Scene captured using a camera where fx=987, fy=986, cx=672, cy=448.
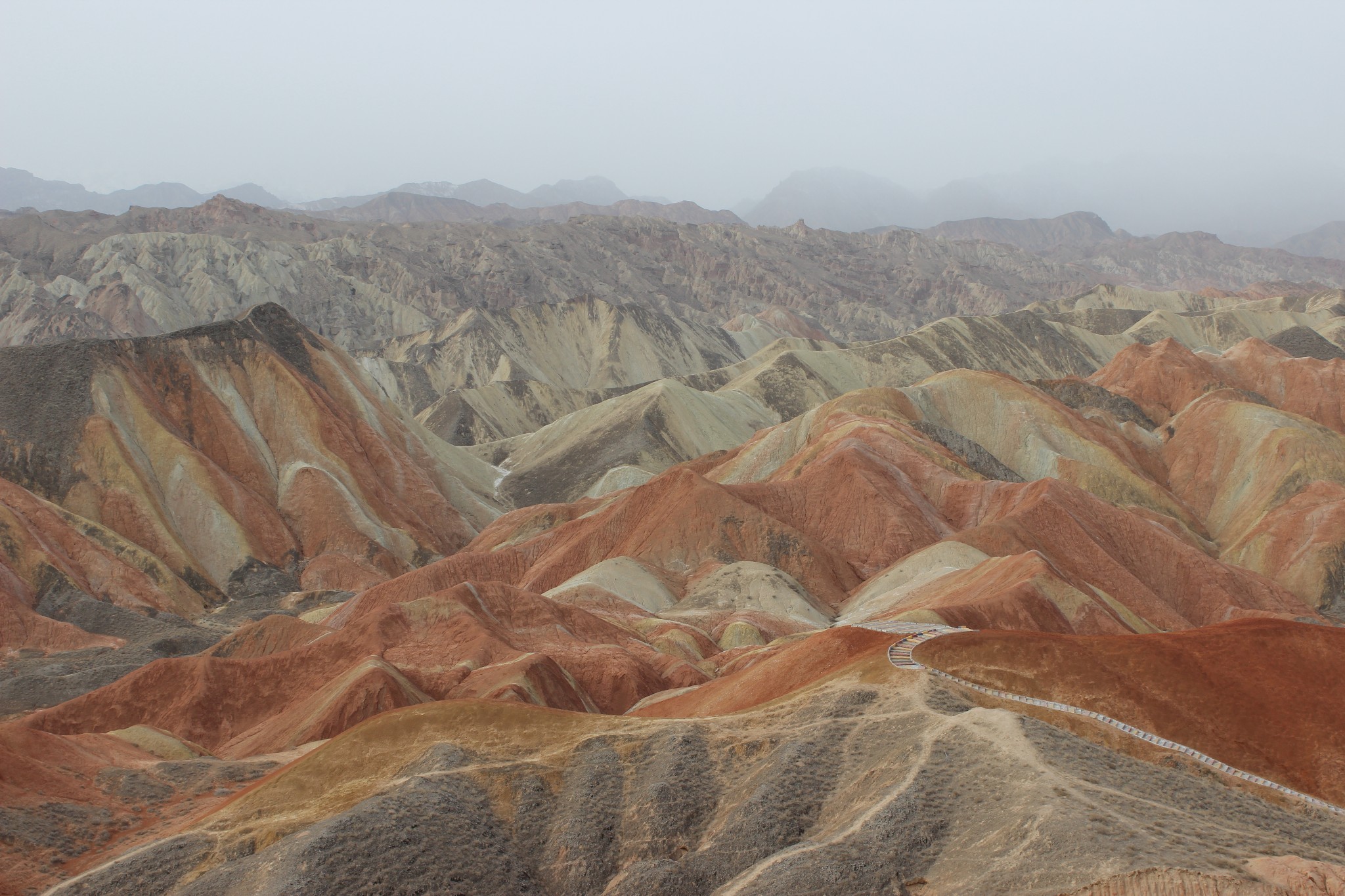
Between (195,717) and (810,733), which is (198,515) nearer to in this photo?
(195,717)

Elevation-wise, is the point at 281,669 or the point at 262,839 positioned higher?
the point at 262,839

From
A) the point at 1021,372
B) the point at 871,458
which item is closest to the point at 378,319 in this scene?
the point at 1021,372

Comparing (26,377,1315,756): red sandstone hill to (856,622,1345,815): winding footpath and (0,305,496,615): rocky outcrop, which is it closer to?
(856,622,1345,815): winding footpath

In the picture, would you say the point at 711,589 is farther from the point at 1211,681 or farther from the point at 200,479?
the point at 200,479

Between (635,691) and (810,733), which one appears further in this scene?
(635,691)

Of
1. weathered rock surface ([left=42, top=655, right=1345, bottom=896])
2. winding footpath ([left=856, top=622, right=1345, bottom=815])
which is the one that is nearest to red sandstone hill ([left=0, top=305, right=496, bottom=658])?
weathered rock surface ([left=42, top=655, right=1345, bottom=896])

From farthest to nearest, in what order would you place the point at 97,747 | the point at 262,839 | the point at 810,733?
the point at 97,747 → the point at 810,733 → the point at 262,839

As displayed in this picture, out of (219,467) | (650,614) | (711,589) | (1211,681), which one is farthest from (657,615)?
(219,467)
